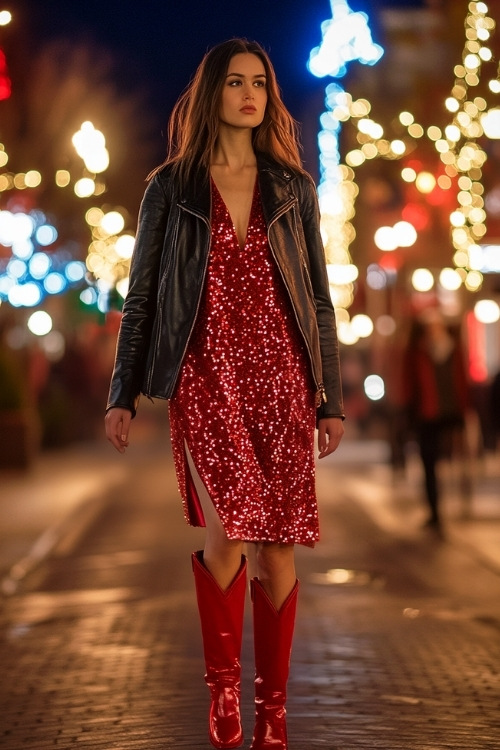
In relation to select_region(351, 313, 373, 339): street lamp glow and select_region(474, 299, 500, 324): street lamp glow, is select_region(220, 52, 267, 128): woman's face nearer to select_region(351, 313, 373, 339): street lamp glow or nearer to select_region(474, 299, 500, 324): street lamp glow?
select_region(474, 299, 500, 324): street lamp glow

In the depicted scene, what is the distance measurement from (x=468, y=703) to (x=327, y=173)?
29.1 m

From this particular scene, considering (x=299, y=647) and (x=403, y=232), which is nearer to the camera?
(x=299, y=647)

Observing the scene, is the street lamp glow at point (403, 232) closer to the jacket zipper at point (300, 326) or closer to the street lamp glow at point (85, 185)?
the street lamp glow at point (85, 185)

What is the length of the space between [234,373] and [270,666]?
828mm

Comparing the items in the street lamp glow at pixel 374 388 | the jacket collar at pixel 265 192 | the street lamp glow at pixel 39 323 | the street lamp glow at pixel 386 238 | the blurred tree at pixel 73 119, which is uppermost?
the blurred tree at pixel 73 119

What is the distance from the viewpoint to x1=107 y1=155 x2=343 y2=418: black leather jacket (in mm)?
4379

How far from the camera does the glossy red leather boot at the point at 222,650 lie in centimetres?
430

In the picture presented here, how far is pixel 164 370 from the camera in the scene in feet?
14.4

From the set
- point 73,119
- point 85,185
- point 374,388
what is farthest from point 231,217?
point 374,388

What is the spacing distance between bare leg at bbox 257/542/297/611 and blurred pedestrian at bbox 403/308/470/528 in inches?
330

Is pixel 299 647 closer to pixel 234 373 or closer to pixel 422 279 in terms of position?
pixel 234 373

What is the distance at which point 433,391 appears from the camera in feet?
42.9

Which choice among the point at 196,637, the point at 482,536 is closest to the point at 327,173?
the point at 482,536

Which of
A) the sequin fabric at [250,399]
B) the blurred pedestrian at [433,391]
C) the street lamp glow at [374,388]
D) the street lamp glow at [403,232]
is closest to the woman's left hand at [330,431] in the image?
the sequin fabric at [250,399]
